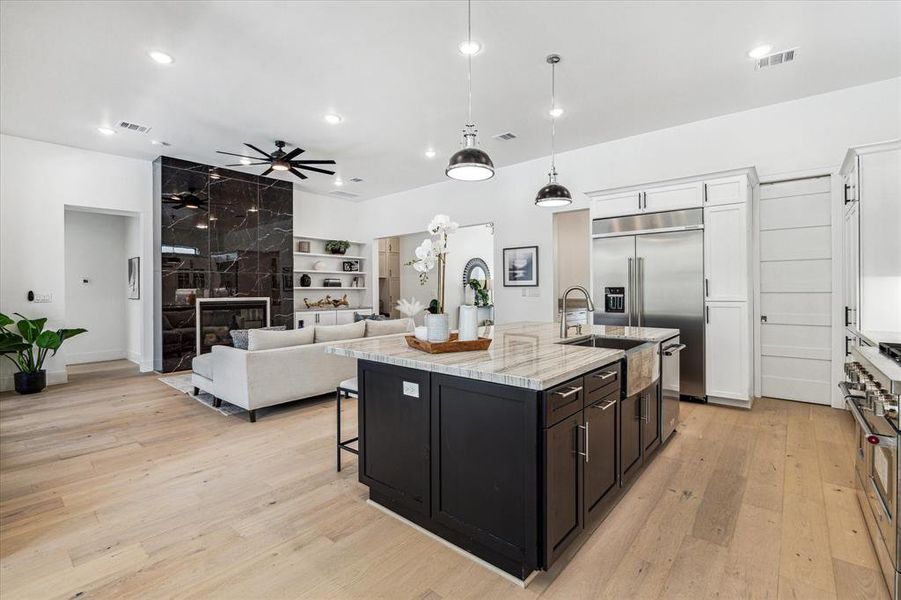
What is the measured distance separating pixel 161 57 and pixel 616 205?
462 cm

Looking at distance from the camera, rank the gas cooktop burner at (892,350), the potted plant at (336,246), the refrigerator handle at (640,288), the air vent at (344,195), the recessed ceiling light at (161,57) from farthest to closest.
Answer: the potted plant at (336,246) < the air vent at (344,195) < the refrigerator handle at (640,288) < the recessed ceiling light at (161,57) < the gas cooktop burner at (892,350)

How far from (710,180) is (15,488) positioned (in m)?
6.14

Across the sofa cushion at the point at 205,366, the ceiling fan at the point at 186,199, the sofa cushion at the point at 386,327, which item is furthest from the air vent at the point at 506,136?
the ceiling fan at the point at 186,199

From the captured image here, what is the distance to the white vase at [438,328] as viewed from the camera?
236 centimetres

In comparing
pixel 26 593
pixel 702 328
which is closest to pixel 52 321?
pixel 26 593

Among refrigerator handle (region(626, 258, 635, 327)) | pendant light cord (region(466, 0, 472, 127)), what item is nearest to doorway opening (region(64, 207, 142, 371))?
pendant light cord (region(466, 0, 472, 127))

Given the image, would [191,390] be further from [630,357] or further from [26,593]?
[630,357]

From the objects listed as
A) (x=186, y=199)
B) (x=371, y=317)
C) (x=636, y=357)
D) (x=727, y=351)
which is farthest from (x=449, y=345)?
(x=186, y=199)

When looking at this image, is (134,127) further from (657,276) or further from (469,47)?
(657,276)

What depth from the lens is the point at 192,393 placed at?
199 inches

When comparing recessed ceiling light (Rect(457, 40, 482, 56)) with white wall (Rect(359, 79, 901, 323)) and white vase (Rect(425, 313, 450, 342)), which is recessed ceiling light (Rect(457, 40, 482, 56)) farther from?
white vase (Rect(425, 313, 450, 342))

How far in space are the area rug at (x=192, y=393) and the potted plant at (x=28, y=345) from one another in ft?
Result: 4.11

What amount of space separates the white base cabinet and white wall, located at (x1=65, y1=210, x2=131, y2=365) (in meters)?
9.07

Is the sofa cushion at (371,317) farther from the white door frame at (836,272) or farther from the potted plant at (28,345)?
the white door frame at (836,272)
